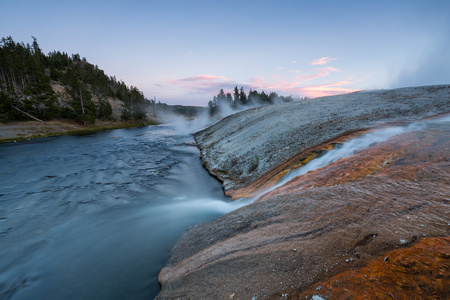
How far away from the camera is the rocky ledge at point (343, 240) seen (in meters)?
2.07

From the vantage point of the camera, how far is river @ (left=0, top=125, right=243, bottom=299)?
4.58 meters

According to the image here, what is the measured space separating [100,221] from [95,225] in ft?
0.87

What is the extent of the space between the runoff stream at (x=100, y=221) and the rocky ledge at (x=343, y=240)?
128cm

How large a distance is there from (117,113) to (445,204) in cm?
8896

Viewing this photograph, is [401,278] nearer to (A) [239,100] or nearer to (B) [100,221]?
(B) [100,221]

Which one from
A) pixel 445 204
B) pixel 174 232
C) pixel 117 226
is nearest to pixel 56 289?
pixel 117 226

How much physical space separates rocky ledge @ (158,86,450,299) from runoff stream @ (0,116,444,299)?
1277 millimetres

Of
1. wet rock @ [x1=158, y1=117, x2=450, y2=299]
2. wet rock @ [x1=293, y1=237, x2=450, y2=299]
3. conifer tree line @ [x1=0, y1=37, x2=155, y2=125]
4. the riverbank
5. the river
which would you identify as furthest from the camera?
conifer tree line @ [x1=0, y1=37, x2=155, y2=125]

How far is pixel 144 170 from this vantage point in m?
14.2

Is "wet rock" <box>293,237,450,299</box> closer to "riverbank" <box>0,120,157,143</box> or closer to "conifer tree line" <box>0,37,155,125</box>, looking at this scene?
"riverbank" <box>0,120,157,143</box>

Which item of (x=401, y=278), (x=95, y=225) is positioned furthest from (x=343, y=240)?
(x=95, y=225)

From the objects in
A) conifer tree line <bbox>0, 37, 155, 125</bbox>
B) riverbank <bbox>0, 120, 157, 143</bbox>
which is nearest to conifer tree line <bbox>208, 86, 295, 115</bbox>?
conifer tree line <bbox>0, 37, 155, 125</bbox>

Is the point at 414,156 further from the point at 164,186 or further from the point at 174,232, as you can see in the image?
the point at 164,186

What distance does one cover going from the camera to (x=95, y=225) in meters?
7.01
